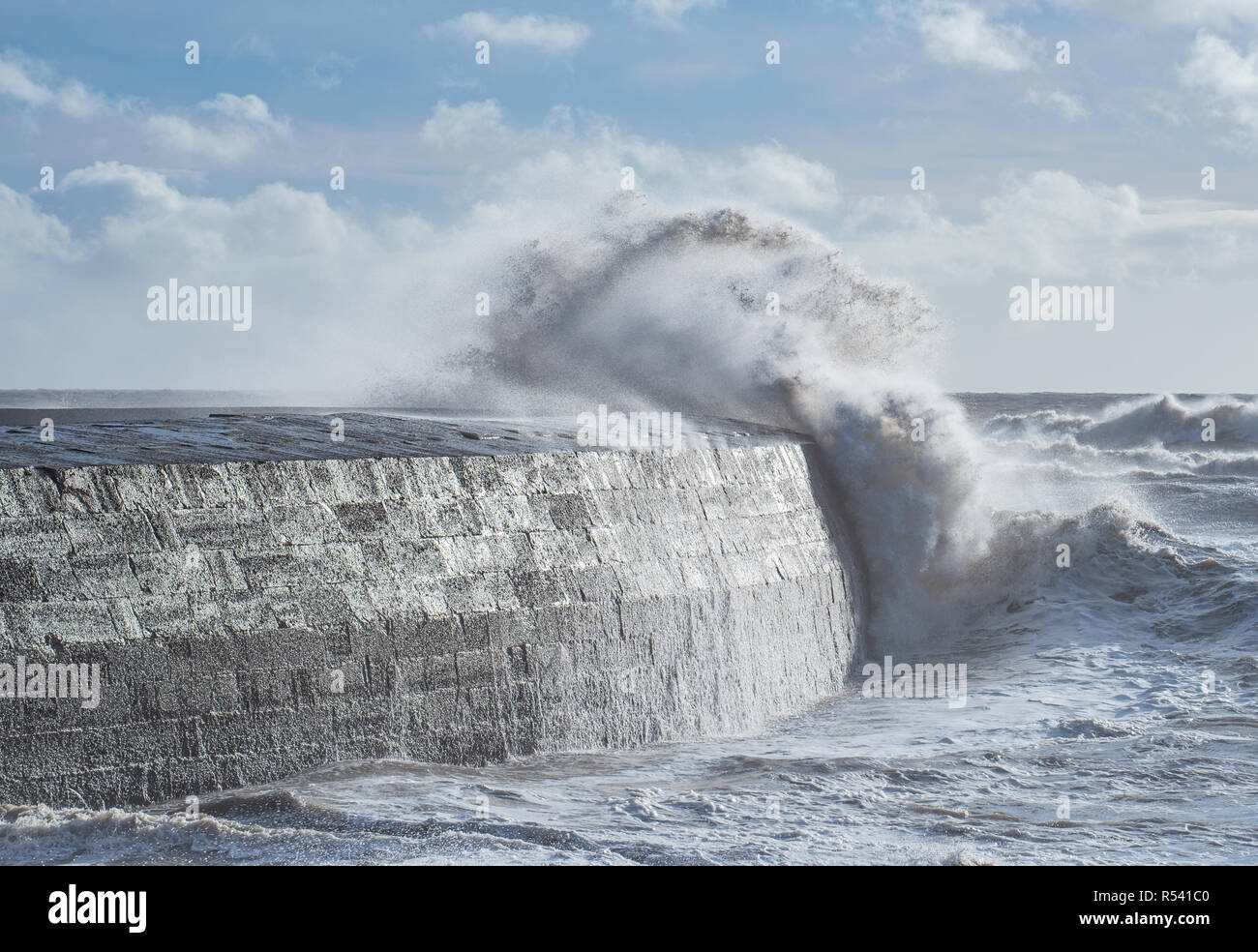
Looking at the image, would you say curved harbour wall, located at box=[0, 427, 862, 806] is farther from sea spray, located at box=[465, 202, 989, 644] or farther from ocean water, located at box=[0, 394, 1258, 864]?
sea spray, located at box=[465, 202, 989, 644]

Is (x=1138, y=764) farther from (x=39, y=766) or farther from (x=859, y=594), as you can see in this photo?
(x=39, y=766)

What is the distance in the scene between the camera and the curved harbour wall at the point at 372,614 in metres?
5.09

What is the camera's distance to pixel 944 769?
6.80m

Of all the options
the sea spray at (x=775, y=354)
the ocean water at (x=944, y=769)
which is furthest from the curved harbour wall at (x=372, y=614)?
the sea spray at (x=775, y=354)

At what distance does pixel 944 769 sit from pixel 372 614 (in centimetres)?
330

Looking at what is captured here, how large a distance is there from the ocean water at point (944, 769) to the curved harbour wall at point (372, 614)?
212 mm

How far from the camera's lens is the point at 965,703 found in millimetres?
8648

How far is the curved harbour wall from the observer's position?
5.09m

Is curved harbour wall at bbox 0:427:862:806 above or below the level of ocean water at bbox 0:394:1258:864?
above

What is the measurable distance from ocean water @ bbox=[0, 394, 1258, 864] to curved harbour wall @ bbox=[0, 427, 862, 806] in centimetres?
21

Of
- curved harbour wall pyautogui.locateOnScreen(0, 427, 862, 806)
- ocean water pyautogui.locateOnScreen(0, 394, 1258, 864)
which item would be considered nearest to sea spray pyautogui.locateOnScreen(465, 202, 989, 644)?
ocean water pyautogui.locateOnScreen(0, 394, 1258, 864)

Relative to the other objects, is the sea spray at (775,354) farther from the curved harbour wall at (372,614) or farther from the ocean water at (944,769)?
the curved harbour wall at (372,614)

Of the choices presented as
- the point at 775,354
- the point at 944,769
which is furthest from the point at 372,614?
the point at 775,354

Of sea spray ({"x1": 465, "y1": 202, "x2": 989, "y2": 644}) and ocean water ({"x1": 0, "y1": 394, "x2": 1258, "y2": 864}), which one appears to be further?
sea spray ({"x1": 465, "y1": 202, "x2": 989, "y2": 644})
